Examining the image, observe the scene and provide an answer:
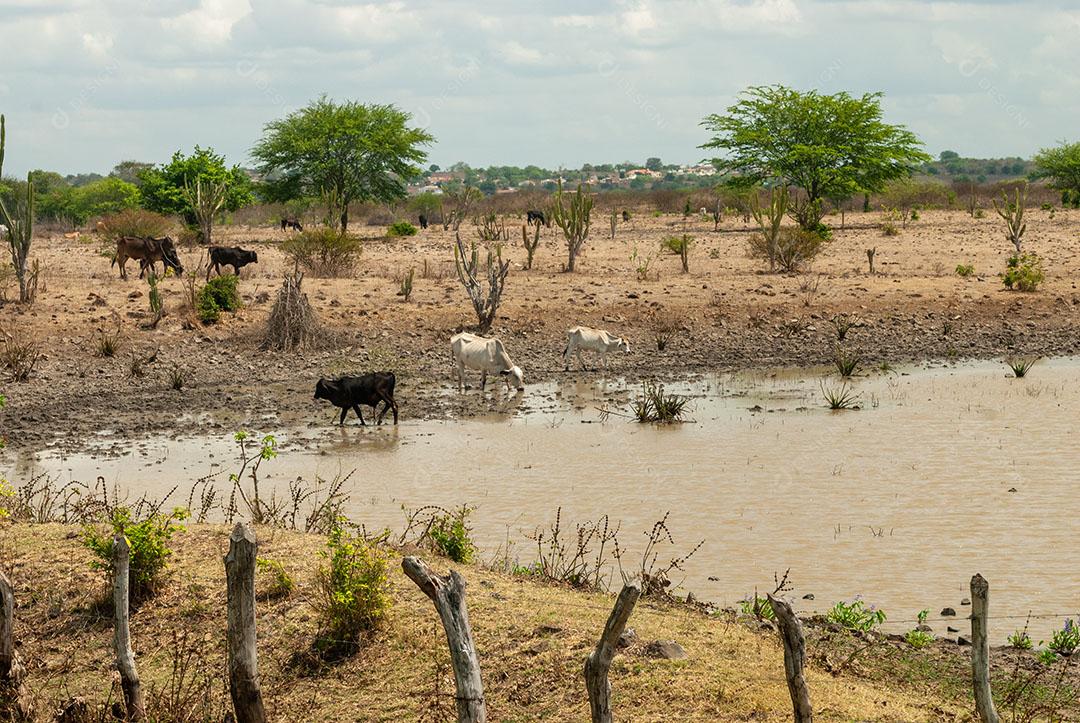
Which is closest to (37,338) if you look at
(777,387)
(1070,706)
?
(777,387)

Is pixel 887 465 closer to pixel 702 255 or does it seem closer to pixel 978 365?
pixel 978 365

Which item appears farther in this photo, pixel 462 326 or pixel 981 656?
pixel 462 326

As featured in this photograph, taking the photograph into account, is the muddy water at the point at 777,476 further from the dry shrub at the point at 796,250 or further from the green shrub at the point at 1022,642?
the dry shrub at the point at 796,250

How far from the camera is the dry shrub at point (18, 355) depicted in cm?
1692

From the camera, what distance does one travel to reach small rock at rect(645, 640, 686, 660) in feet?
21.7

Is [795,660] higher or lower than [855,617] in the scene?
higher

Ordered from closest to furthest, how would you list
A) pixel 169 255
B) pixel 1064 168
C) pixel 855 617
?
pixel 855 617
pixel 169 255
pixel 1064 168

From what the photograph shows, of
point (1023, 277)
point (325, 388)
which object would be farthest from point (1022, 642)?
point (1023, 277)

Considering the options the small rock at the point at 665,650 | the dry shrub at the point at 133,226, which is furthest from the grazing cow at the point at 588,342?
the dry shrub at the point at 133,226

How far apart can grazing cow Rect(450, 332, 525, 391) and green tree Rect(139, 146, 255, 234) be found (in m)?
25.2

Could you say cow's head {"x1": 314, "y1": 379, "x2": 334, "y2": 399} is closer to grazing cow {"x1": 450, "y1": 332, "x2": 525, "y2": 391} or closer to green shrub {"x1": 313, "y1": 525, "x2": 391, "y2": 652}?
grazing cow {"x1": 450, "y1": 332, "x2": 525, "y2": 391}

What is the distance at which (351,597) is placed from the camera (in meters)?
6.80

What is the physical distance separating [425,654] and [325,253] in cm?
1883

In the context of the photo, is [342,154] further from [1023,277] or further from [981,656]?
[981,656]
